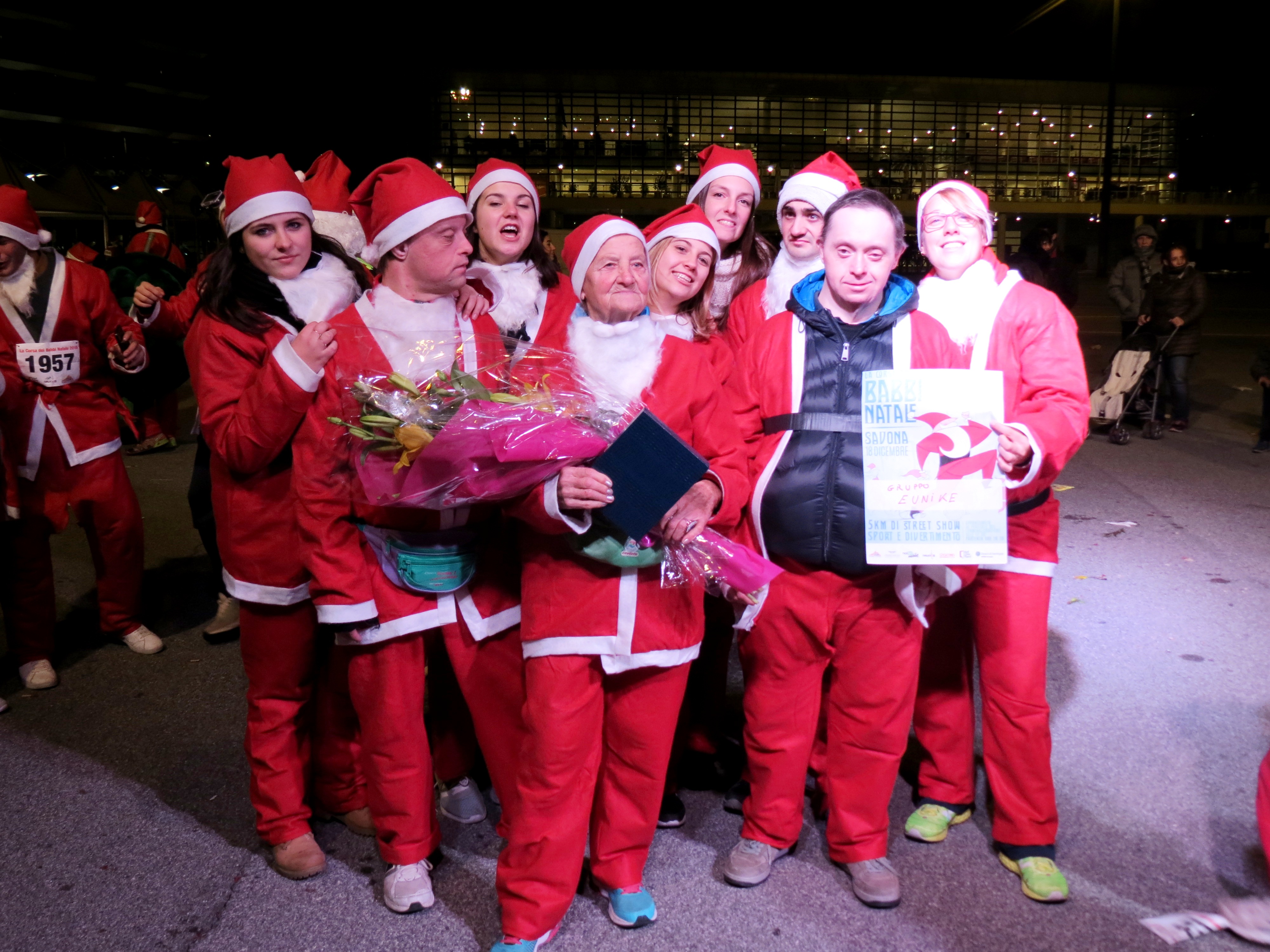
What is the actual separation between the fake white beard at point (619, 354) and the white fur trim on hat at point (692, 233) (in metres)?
0.48

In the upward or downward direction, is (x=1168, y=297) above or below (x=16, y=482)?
above

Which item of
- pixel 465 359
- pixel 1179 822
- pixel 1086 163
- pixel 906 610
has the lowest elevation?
pixel 1179 822

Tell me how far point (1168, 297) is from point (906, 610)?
8.73 meters

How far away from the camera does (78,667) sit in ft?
15.6

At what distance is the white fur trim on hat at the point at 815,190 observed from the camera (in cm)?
347

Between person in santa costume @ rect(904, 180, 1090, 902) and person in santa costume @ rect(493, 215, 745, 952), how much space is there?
82 cm

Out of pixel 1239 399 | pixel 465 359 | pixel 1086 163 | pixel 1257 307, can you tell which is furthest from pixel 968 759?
pixel 1086 163

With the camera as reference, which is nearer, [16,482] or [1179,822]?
[1179,822]

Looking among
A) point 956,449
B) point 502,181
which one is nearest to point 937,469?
point 956,449

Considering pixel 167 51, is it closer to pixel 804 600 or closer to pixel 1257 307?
pixel 804 600

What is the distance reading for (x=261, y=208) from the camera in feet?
9.80

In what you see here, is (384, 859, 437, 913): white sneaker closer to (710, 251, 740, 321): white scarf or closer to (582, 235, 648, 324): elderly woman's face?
(582, 235, 648, 324): elderly woman's face

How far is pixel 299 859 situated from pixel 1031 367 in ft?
8.70

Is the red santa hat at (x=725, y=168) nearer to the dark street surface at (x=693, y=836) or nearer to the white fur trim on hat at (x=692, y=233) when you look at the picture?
the white fur trim on hat at (x=692, y=233)
